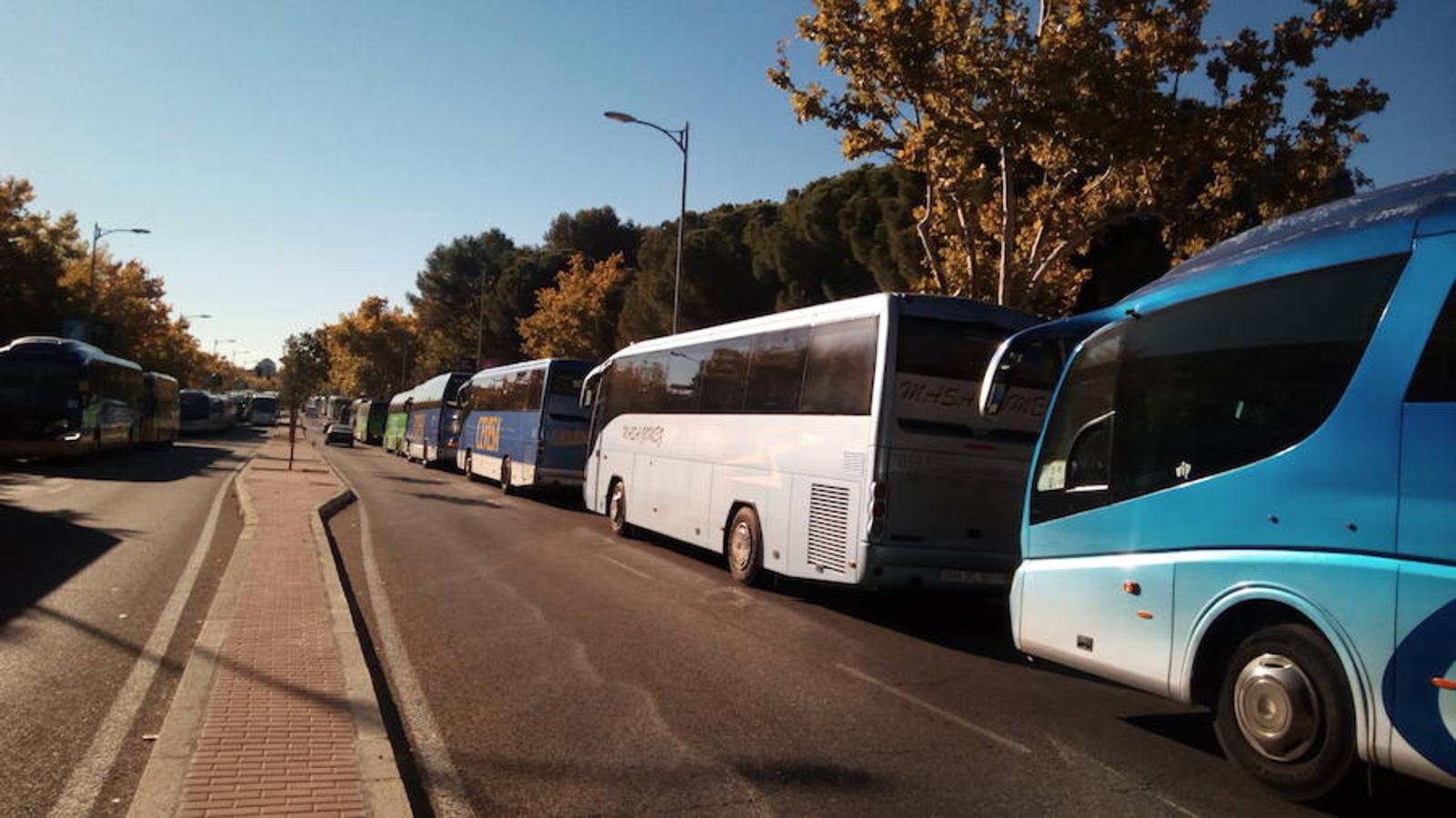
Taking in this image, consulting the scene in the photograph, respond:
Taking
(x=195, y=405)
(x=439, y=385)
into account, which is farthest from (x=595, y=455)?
(x=195, y=405)

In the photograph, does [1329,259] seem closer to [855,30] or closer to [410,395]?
[855,30]

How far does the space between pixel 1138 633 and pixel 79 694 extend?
20.6 feet

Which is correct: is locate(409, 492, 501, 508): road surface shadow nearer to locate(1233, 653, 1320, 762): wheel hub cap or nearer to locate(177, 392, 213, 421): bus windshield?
locate(1233, 653, 1320, 762): wheel hub cap

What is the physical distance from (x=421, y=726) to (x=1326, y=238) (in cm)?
552

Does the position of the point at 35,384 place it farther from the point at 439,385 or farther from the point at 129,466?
the point at 439,385

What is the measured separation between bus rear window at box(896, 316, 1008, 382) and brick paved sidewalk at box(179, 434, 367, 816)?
557 cm

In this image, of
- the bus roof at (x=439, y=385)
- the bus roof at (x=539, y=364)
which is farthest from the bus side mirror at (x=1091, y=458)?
the bus roof at (x=439, y=385)

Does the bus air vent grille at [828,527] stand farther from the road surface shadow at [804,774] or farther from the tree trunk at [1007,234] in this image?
the tree trunk at [1007,234]

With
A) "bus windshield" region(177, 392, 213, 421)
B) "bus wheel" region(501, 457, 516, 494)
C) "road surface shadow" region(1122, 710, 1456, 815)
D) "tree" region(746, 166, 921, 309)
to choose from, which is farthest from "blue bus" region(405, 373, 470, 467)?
"road surface shadow" region(1122, 710, 1456, 815)

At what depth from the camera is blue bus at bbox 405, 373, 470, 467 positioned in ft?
125

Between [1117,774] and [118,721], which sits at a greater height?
[1117,774]

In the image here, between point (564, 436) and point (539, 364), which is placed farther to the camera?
point (539, 364)

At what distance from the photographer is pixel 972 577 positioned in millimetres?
9250

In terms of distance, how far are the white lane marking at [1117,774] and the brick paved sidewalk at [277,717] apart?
3.69 meters
